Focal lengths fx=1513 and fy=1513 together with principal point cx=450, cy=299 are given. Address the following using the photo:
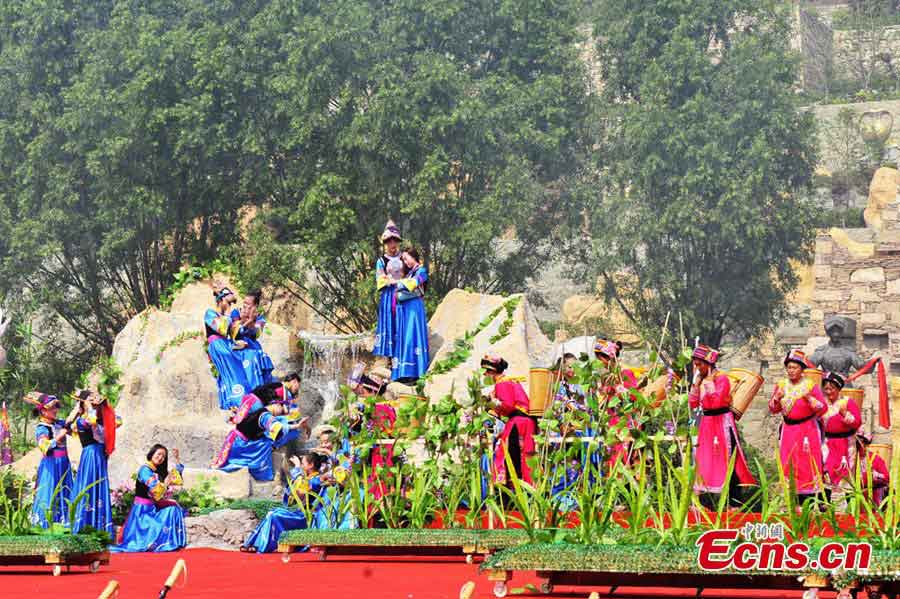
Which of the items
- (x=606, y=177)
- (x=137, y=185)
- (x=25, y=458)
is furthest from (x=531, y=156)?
(x=25, y=458)

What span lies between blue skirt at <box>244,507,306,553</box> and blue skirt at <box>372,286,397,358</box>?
5.57 meters

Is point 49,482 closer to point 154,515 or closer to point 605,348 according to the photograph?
point 154,515

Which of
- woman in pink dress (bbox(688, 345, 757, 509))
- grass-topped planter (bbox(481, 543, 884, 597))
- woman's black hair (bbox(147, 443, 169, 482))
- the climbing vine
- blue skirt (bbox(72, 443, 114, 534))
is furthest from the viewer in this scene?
the climbing vine

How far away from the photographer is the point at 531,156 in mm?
27406

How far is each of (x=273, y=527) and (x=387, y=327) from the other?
577 cm

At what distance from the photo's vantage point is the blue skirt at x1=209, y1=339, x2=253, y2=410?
17.6 m

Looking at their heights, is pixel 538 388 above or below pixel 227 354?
below

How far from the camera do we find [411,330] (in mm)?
18250

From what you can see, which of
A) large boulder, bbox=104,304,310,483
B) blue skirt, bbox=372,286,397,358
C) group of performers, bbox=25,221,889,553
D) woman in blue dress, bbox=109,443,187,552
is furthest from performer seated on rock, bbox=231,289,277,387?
woman in blue dress, bbox=109,443,187,552

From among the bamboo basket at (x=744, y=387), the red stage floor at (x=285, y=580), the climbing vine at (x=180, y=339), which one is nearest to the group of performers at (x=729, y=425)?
the bamboo basket at (x=744, y=387)

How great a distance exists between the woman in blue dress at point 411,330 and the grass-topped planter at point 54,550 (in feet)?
24.4

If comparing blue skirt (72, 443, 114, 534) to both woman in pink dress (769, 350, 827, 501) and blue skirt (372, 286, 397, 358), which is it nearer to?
blue skirt (372, 286, 397, 358)

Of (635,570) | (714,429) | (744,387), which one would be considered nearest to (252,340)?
(744,387)

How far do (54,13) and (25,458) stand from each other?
11.5 meters
